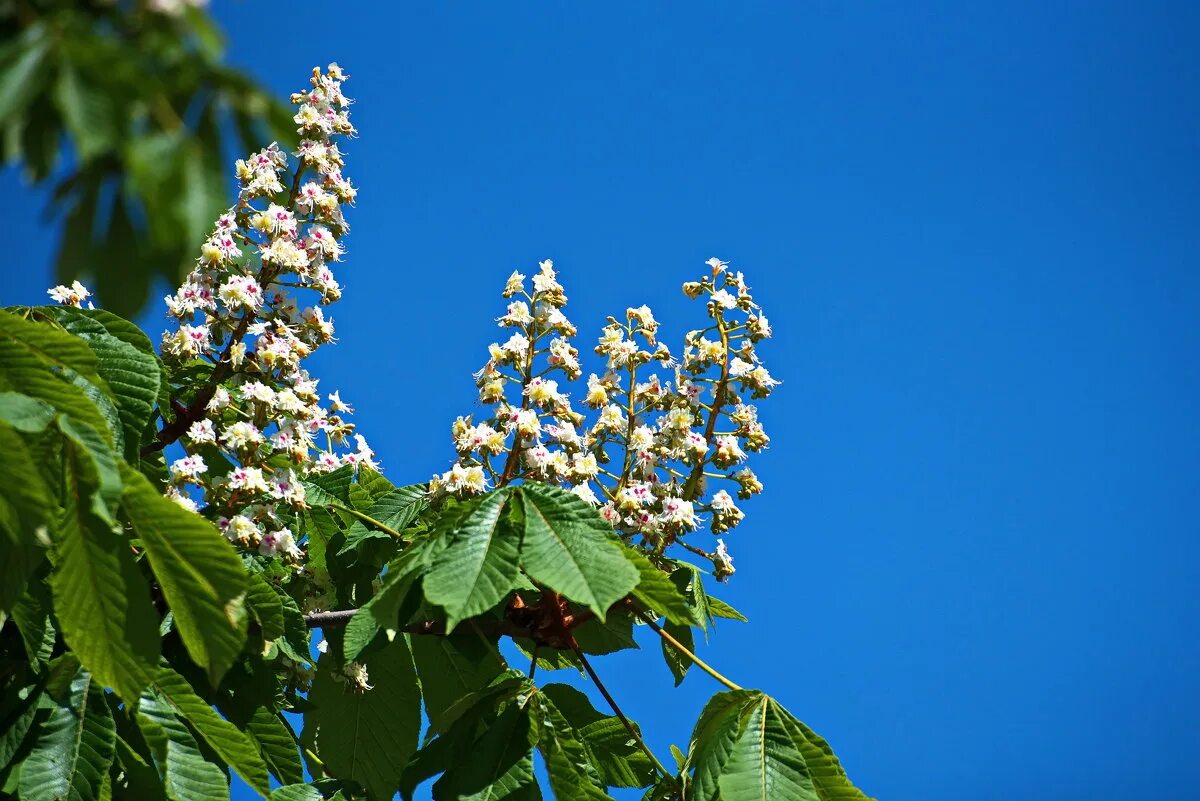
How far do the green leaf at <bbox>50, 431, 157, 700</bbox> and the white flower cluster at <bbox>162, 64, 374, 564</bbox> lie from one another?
89 centimetres

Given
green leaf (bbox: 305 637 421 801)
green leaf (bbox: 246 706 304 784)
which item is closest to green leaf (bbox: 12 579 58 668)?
green leaf (bbox: 246 706 304 784)

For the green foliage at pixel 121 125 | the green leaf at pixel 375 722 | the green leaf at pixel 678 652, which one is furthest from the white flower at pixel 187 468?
the green foliage at pixel 121 125

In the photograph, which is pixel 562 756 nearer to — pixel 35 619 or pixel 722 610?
pixel 722 610

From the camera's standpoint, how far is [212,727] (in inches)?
123

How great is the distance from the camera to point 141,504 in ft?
7.92

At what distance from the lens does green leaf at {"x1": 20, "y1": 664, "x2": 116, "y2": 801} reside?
299cm

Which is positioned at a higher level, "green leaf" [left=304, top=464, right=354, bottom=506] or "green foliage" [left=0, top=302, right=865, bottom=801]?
"green leaf" [left=304, top=464, right=354, bottom=506]

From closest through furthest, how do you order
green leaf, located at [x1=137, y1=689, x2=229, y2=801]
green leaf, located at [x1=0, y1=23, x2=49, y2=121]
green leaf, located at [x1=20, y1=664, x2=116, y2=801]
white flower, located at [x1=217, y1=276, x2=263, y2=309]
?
green leaf, located at [x1=0, y1=23, x2=49, y2=121] < green leaf, located at [x1=20, y1=664, x2=116, y2=801] < green leaf, located at [x1=137, y1=689, x2=229, y2=801] < white flower, located at [x1=217, y1=276, x2=263, y2=309]

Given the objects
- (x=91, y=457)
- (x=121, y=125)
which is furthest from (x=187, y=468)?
(x=121, y=125)

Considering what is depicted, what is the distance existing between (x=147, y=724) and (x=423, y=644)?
1240mm

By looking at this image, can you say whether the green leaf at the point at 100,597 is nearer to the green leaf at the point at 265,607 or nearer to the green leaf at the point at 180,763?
the green leaf at the point at 180,763

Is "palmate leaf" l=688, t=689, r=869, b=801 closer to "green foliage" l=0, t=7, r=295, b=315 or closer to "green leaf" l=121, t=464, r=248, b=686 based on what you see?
"green leaf" l=121, t=464, r=248, b=686

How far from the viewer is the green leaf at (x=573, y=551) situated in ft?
9.50

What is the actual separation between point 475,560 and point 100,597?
903 mm
